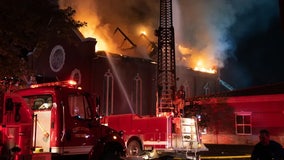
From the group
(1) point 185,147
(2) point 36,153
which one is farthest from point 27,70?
(1) point 185,147

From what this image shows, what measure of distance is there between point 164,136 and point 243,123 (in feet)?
46.7

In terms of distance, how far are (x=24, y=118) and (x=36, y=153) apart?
2.81 ft

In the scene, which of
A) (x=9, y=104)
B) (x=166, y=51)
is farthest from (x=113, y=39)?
(x=9, y=104)

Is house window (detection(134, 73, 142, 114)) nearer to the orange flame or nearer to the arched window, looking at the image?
the arched window

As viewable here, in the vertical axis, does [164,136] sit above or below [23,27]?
below

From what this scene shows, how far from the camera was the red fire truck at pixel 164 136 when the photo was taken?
49.8ft

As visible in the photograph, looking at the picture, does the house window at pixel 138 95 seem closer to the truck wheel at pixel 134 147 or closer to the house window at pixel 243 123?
the house window at pixel 243 123

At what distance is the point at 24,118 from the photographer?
8.85 m

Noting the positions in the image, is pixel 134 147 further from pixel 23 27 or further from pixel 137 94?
pixel 137 94

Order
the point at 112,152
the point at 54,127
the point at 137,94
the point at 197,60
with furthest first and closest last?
the point at 197,60, the point at 137,94, the point at 112,152, the point at 54,127

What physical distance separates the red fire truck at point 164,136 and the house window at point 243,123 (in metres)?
12.7

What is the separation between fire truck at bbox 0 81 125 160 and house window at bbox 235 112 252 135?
62.0 ft

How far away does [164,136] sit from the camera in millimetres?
15258

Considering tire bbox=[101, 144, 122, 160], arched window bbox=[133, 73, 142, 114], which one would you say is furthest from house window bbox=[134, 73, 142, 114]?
tire bbox=[101, 144, 122, 160]
